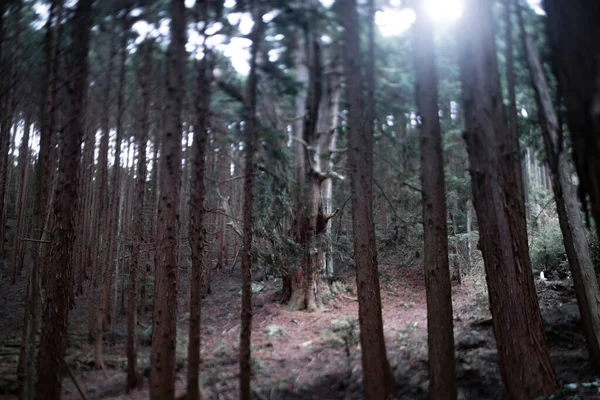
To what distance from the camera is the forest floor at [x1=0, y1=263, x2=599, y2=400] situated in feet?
27.9

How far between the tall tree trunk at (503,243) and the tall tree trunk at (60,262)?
6217 millimetres

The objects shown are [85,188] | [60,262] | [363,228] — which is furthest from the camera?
[85,188]

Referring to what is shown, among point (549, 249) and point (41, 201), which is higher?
point (41, 201)

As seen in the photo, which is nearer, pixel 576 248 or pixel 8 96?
pixel 576 248

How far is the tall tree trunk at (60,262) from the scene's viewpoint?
656 cm

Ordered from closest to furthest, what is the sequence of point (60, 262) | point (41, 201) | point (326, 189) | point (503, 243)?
1. point (503, 243)
2. point (60, 262)
3. point (41, 201)
4. point (326, 189)

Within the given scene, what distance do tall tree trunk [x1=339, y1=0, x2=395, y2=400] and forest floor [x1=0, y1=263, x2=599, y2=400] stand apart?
Answer: 1.35 metres

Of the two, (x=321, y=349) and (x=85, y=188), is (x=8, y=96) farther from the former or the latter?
(x=85, y=188)

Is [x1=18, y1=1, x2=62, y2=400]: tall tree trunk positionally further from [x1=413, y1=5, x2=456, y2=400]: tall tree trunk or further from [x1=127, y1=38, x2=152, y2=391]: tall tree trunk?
[x1=413, y1=5, x2=456, y2=400]: tall tree trunk

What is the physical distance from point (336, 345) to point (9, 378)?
750cm

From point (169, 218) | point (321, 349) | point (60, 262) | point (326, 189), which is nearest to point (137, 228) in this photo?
point (60, 262)

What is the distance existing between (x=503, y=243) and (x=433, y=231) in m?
1.32

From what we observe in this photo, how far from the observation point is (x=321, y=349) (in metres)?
11.4

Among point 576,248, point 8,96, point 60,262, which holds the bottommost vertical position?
point 60,262
